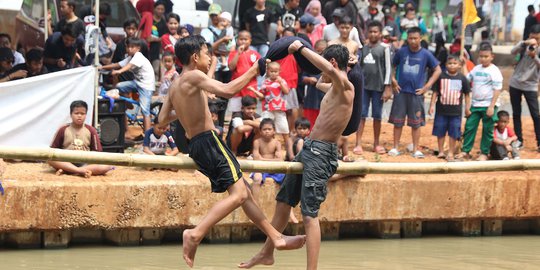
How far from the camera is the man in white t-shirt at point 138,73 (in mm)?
14914

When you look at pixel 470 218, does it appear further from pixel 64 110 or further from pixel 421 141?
pixel 64 110

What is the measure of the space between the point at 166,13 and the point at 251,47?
8.91 ft

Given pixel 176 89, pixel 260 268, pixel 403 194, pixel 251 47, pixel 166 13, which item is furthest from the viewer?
pixel 166 13

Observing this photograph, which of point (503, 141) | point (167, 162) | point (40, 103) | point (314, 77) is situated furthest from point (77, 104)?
point (503, 141)

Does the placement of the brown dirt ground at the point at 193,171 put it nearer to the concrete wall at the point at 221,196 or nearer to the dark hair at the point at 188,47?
the concrete wall at the point at 221,196

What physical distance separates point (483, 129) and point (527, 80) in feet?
3.77

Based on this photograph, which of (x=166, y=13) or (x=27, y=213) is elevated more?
(x=166, y=13)

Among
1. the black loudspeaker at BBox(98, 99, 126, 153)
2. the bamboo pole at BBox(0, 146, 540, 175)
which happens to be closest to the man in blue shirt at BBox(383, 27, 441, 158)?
the black loudspeaker at BBox(98, 99, 126, 153)

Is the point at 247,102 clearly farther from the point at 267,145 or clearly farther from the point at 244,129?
the point at 267,145

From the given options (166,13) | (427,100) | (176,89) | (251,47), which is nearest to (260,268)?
(176,89)

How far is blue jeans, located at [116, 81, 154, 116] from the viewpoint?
14.9 meters

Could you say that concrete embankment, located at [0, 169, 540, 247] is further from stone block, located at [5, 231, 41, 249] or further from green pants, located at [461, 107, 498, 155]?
green pants, located at [461, 107, 498, 155]

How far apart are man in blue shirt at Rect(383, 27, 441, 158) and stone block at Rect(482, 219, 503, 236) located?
49.0 inches

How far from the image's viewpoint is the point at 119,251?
41.6ft
